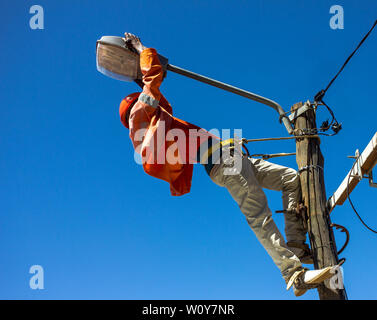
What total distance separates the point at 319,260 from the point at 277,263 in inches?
16.2

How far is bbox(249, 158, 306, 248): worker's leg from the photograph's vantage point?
4.97m

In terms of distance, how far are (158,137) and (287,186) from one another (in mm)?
1442

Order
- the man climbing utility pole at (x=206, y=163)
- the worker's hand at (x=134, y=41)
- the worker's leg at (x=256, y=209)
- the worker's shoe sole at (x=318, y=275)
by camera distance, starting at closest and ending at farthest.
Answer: the worker's shoe sole at (x=318, y=275) → the worker's leg at (x=256, y=209) → the man climbing utility pole at (x=206, y=163) → the worker's hand at (x=134, y=41)

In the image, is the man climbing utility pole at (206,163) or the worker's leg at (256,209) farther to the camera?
the man climbing utility pole at (206,163)

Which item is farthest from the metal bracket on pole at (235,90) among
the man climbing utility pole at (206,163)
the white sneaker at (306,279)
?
the white sneaker at (306,279)

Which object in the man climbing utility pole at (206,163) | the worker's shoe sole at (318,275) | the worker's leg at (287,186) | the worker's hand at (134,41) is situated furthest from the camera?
the worker's hand at (134,41)

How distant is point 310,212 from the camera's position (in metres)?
4.89

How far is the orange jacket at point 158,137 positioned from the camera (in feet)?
15.9

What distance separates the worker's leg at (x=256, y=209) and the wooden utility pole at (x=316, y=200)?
31cm

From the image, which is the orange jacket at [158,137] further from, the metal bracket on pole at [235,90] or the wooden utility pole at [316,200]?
the wooden utility pole at [316,200]

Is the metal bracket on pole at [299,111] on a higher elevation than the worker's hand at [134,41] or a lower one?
lower

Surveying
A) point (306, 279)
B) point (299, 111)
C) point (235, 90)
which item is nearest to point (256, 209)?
point (306, 279)

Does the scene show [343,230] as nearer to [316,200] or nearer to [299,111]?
[316,200]
